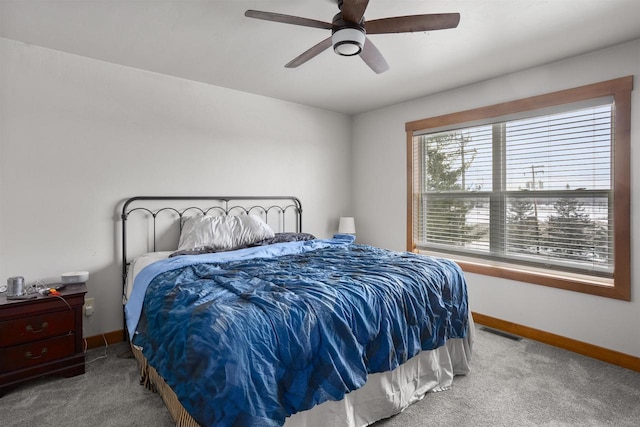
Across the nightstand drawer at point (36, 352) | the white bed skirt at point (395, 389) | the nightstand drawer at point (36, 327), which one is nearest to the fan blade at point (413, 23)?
the white bed skirt at point (395, 389)

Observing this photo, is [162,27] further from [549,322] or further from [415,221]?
[549,322]

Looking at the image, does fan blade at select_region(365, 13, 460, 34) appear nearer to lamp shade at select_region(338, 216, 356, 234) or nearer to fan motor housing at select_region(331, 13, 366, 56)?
fan motor housing at select_region(331, 13, 366, 56)

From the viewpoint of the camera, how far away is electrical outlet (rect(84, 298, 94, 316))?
2.83 meters

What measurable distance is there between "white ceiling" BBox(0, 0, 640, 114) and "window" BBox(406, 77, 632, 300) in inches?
18.9

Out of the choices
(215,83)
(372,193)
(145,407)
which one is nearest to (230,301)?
(145,407)

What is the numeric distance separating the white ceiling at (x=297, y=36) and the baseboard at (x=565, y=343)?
2.41 metres

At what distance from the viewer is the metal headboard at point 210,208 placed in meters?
3.06

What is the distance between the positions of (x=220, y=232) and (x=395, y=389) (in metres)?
2.01

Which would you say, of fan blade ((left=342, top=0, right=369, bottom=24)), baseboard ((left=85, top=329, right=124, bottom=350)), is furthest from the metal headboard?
fan blade ((left=342, top=0, right=369, bottom=24))

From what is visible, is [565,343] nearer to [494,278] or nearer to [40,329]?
[494,278]

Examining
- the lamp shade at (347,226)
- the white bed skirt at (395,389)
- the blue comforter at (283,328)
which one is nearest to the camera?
the blue comforter at (283,328)

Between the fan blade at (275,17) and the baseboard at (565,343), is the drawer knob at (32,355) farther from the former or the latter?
the baseboard at (565,343)

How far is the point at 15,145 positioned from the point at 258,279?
7.35ft

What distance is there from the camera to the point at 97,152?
2.90 m
